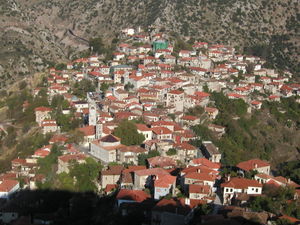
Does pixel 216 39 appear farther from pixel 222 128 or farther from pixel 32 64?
pixel 222 128

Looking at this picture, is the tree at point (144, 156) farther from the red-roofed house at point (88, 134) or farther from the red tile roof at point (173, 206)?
the red tile roof at point (173, 206)

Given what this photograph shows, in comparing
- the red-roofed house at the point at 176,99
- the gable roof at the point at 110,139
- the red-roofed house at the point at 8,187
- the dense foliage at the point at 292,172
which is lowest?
the red-roofed house at the point at 8,187

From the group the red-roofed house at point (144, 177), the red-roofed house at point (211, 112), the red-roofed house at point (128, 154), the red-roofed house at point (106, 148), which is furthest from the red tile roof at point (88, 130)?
the red-roofed house at point (211, 112)

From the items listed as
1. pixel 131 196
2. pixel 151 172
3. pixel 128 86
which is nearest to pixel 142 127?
pixel 151 172

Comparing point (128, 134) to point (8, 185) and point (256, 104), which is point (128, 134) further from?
point (256, 104)

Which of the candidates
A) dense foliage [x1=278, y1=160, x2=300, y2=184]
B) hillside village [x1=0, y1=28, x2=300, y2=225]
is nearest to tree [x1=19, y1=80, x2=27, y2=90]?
hillside village [x1=0, y1=28, x2=300, y2=225]
